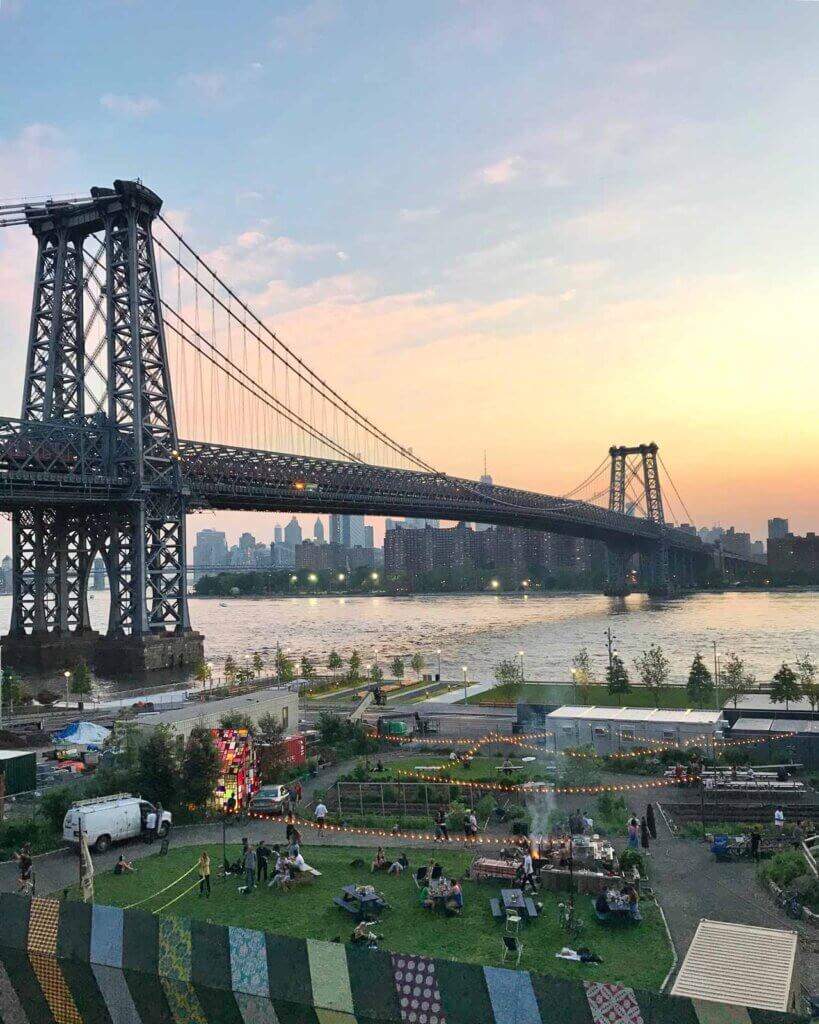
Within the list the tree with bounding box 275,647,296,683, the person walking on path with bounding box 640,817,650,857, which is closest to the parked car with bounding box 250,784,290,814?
the person walking on path with bounding box 640,817,650,857

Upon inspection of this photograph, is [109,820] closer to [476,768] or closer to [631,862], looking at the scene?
[631,862]

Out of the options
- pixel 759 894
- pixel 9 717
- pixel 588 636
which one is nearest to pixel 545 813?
pixel 759 894

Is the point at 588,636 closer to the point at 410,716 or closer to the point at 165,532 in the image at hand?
the point at 165,532

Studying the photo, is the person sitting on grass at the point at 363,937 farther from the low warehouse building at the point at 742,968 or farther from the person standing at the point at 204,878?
the low warehouse building at the point at 742,968

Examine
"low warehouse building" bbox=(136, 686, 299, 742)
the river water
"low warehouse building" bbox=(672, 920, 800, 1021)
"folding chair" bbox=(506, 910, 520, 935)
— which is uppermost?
"low warehouse building" bbox=(136, 686, 299, 742)

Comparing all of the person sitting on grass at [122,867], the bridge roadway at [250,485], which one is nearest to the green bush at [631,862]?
the person sitting on grass at [122,867]

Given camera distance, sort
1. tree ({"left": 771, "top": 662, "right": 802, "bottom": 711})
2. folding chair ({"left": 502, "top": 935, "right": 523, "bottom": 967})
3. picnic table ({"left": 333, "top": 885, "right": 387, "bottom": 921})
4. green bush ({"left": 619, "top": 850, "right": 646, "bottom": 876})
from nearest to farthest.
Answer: folding chair ({"left": 502, "top": 935, "right": 523, "bottom": 967}), picnic table ({"left": 333, "top": 885, "right": 387, "bottom": 921}), green bush ({"left": 619, "top": 850, "right": 646, "bottom": 876}), tree ({"left": 771, "top": 662, "right": 802, "bottom": 711})

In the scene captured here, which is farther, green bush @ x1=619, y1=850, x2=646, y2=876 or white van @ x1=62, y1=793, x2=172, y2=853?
white van @ x1=62, y1=793, x2=172, y2=853

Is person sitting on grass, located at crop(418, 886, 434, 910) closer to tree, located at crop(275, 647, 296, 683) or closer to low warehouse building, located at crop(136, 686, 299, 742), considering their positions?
low warehouse building, located at crop(136, 686, 299, 742)
